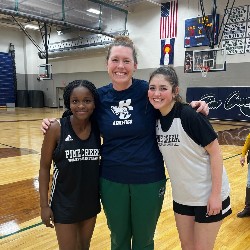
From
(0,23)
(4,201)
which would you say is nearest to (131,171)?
(4,201)

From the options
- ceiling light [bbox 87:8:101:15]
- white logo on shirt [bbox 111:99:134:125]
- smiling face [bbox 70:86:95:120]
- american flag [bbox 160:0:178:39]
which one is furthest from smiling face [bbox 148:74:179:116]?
american flag [bbox 160:0:178:39]

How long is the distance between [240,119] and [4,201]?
39.3 feet

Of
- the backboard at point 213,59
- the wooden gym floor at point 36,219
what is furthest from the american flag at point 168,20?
the wooden gym floor at point 36,219

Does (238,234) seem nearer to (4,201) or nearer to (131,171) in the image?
(131,171)

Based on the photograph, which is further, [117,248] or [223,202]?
[117,248]

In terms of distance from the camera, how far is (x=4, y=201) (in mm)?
3869

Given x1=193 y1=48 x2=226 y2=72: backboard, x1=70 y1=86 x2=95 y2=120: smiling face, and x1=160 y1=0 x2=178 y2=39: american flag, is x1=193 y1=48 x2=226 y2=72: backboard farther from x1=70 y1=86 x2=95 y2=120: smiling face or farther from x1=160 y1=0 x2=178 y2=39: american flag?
x1=70 y1=86 x2=95 y2=120: smiling face

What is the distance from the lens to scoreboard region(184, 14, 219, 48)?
13.7 m

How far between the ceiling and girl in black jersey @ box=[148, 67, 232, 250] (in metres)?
10.8

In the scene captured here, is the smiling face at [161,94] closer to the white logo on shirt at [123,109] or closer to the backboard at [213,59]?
Answer: the white logo on shirt at [123,109]

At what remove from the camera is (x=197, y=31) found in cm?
1427

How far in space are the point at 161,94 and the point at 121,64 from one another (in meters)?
0.33

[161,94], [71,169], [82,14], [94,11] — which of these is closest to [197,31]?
[94,11]

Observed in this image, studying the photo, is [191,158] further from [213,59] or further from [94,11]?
[94,11]
